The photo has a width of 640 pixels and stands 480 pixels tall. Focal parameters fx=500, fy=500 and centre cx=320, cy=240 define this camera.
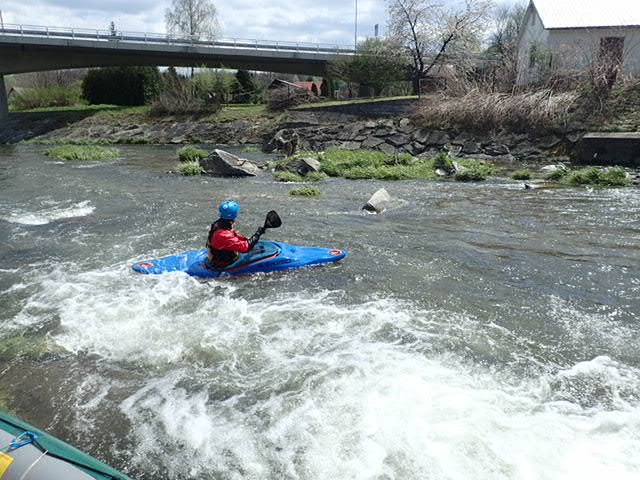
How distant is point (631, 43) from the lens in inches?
910

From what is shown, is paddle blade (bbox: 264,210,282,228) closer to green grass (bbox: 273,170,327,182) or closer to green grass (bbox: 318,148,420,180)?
green grass (bbox: 273,170,327,182)

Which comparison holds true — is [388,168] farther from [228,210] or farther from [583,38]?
[583,38]

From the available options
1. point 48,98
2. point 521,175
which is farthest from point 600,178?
point 48,98

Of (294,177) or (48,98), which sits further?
(48,98)

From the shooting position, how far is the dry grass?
61.6ft

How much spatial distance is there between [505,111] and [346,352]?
57.2 ft

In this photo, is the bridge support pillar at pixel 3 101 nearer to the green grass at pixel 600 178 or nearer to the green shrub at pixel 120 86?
the green shrub at pixel 120 86

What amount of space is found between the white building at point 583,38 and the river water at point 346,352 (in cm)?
1465

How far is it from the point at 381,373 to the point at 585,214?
24.9 feet

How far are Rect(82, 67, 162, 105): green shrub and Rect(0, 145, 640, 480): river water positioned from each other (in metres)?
29.3

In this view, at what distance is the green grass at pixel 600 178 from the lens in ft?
42.5

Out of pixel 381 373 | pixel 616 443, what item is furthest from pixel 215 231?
pixel 616 443

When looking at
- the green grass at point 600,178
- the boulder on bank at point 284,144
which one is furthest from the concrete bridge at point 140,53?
the green grass at point 600,178

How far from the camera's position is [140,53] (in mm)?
32469
